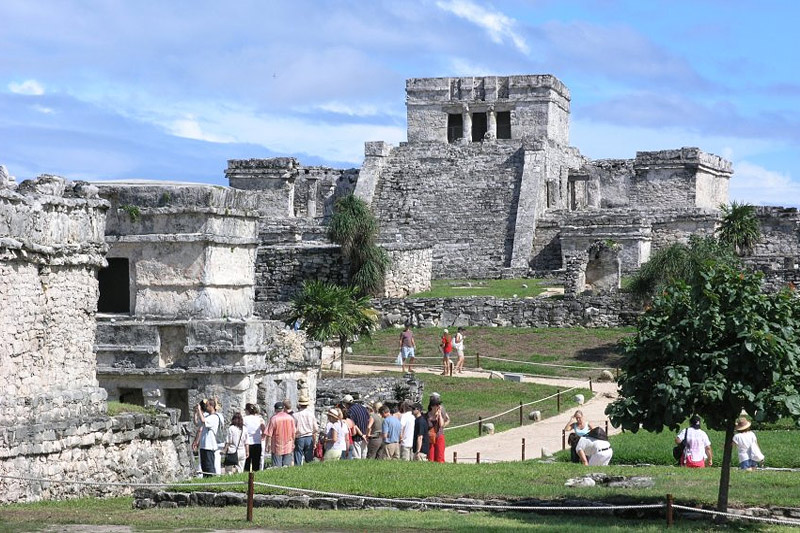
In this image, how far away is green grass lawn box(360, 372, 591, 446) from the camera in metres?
24.9

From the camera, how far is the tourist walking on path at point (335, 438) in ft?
59.2

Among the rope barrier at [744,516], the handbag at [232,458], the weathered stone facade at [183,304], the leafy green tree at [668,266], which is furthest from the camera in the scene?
the leafy green tree at [668,266]

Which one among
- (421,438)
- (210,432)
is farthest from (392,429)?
(210,432)

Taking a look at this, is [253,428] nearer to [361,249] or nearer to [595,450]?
[595,450]

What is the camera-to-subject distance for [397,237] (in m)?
44.0

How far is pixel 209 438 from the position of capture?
673 inches

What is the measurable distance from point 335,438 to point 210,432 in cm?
164

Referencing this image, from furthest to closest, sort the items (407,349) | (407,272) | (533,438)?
1. (407,272)
2. (407,349)
3. (533,438)

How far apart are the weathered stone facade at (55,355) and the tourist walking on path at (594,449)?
15.9ft

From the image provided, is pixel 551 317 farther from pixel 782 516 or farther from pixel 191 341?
pixel 782 516

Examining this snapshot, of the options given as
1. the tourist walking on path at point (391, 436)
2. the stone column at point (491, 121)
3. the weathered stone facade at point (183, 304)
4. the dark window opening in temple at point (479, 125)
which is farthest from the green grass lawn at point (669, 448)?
the dark window opening in temple at point (479, 125)

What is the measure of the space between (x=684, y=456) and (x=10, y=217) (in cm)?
790

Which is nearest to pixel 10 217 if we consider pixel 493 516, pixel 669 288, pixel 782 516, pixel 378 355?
pixel 493 516

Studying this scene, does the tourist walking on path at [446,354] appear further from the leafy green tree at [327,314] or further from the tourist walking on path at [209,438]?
the tourist walking on path at [209,438]
